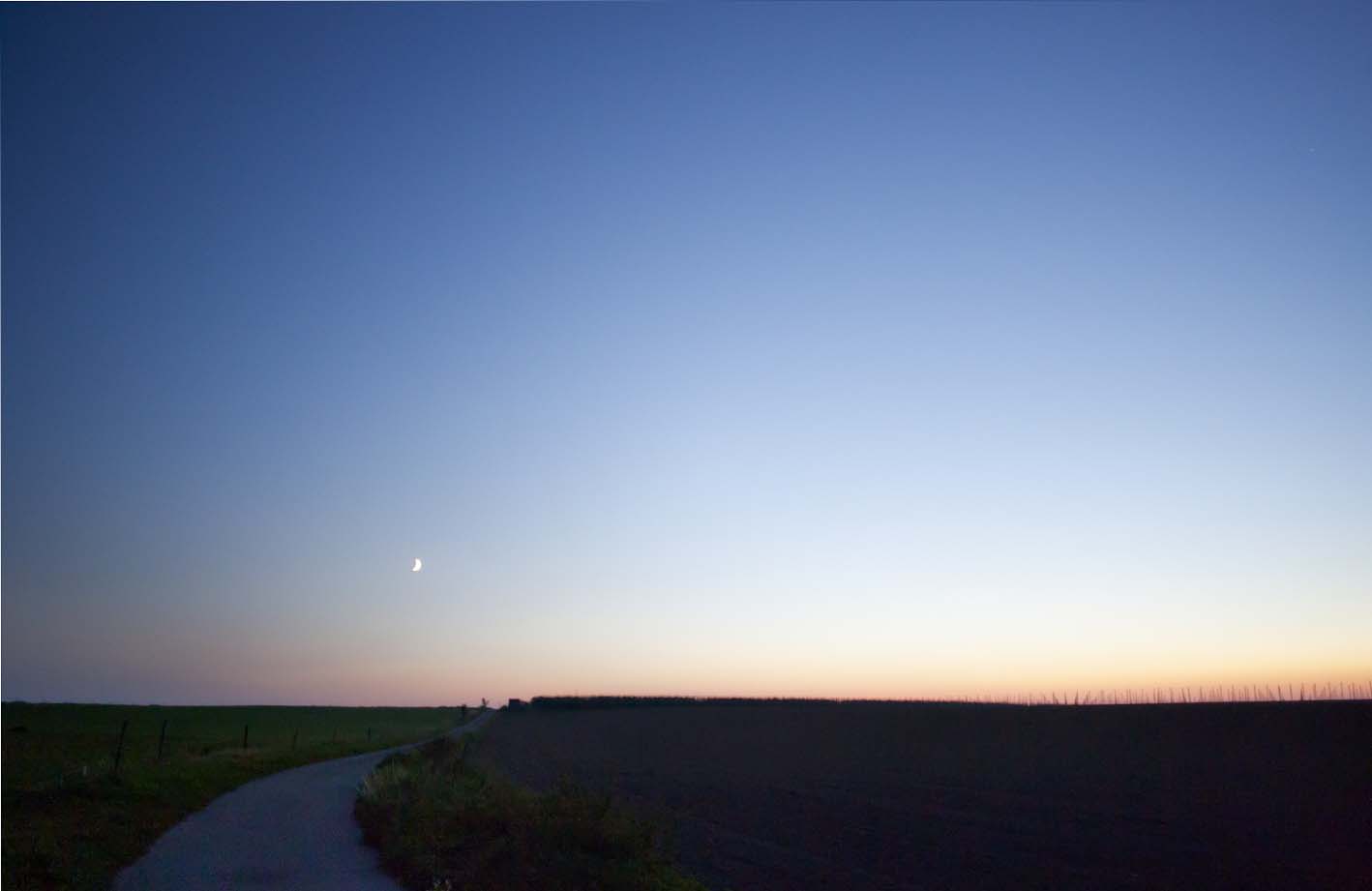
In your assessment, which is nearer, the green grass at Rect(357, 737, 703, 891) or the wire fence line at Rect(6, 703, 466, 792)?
the green grass at Rect(357, 737, 703, 891)

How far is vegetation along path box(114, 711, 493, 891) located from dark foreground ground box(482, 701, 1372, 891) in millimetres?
6083

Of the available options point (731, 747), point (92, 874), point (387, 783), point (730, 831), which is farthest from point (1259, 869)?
point (731, 747)

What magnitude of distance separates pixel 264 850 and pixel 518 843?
15.6 feet

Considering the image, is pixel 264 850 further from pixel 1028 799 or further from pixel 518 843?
pixel 1028 799

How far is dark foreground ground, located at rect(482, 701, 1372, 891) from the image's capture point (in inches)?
725

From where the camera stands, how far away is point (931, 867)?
18.6 metres

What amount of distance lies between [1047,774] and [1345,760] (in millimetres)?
8926

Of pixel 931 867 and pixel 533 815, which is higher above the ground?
pixel 533 815

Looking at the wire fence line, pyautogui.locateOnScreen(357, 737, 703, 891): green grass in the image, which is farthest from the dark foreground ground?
the wire fence line

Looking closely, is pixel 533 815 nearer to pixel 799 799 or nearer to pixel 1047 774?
pixel 799 799

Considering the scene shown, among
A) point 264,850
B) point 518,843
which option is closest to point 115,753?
point 264,850

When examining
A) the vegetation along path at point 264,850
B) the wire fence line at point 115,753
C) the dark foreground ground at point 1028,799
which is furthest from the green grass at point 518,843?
the wire fence line at point 115,753

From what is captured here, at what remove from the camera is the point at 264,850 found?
1609cm

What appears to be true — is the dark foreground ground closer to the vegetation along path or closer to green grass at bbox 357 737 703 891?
green grass at bbox 357 737 703 891
